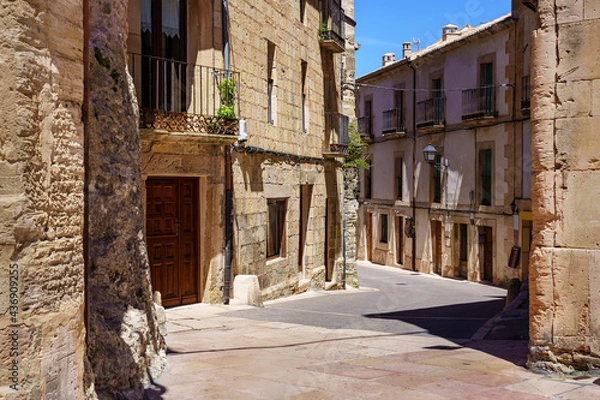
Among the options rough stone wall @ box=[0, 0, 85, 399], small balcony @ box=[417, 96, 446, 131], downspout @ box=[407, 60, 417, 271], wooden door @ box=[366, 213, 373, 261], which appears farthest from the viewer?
wooden door @ box=[366, 213, 373, 261]

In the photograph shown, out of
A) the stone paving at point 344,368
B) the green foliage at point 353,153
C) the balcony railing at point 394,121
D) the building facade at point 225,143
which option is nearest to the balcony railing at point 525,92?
the green foliage at point 353,153

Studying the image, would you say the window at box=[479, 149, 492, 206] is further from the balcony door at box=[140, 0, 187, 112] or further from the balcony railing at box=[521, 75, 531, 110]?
the balcony door at box=[140, 0, 187, 112]

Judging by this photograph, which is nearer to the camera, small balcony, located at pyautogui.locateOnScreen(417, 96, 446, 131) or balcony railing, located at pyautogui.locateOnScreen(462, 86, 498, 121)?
balcony railing, located at pyautogui.locateOnScreen(462, 86, 498, 121)

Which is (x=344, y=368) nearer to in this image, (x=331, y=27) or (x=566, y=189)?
(x=566, y=189)

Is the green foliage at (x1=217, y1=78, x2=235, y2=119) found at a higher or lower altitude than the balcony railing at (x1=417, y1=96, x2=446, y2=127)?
lower

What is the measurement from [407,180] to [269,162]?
17.0m

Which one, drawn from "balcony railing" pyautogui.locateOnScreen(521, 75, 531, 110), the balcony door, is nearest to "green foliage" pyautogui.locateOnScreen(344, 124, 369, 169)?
"balcony railing" pyautogui.locateOnScreen(521, 75, 531, 110)

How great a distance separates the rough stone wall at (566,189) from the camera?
22.2 ft

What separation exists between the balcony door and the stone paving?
358 cm

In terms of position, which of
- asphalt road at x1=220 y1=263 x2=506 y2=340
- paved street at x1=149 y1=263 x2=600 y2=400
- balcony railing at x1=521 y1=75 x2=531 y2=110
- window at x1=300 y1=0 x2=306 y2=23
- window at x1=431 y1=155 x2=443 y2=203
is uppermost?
window at x1=300 y1=0 x2=306 y2=23

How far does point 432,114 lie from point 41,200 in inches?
1001

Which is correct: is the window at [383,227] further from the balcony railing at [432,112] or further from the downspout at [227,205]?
the downspout at [227,205]

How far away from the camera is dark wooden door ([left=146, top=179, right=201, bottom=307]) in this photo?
11.0 meters

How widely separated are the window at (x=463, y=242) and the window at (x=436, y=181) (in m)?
1.81
